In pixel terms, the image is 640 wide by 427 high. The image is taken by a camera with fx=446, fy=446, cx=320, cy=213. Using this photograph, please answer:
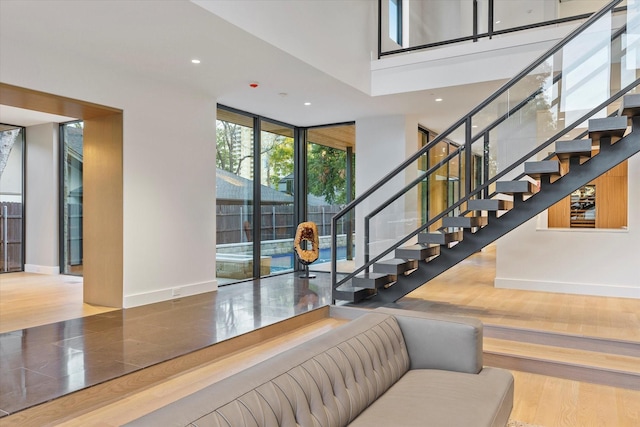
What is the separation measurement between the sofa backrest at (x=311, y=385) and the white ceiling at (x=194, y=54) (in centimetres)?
291

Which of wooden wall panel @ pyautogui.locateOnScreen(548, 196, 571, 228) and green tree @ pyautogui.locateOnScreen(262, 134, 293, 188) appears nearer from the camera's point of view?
wooden wall panel @ pyautogui.locateOnScreen(548, 196, 571, 228)

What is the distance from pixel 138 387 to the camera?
3209 mm

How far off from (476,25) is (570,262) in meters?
3.49

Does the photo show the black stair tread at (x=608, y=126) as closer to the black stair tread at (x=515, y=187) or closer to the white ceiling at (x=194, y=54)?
the black stair tread at (x=515, y=187)

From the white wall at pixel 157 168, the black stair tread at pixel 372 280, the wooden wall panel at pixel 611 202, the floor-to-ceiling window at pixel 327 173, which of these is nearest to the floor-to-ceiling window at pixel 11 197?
the white wall at pixel 157 168

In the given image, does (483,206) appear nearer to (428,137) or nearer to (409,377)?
(409,377)

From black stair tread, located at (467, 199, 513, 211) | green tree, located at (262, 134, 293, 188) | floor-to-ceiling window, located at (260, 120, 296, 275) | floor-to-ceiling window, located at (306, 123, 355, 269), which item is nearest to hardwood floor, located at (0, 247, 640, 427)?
black stair tread, located at (467, 199, 513, 211)

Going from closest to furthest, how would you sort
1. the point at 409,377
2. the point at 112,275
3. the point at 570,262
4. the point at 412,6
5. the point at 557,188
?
→ 1. the point at 409,377
2. the point at 557,188
3. the point at 112,275
4. the point at 570,262
5. the point at 412,6

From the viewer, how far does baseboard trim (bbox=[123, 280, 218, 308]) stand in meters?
5.23

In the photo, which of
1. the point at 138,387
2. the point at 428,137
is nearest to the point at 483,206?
the point at 138,387

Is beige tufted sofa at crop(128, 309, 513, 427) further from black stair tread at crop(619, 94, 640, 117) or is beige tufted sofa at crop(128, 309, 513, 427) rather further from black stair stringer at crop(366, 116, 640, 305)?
black stair tread at crop(619, 94, 640, 117)

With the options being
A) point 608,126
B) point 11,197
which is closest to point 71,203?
point 11,197

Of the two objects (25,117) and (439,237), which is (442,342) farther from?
(25,117)

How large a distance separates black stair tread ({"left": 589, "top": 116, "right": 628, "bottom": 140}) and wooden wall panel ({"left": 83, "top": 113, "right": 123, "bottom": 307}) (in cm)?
486
